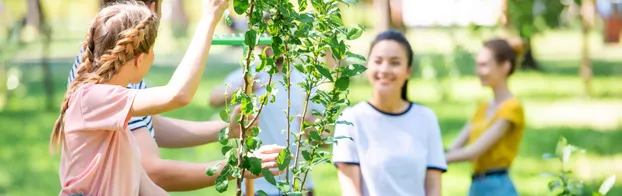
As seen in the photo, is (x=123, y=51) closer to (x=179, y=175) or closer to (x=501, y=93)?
(x=179, y=175)

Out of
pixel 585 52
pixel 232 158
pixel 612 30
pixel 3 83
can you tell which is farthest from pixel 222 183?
pixel 612 30

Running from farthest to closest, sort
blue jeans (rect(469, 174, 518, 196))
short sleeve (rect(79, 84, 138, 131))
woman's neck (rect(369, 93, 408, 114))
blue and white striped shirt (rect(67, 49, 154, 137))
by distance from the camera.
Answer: blue jeans (rect(469, 174, 518, 196)), woman's neck (rect(369, 93, 408, 114)), blue and white striped shirt (rect(67, 49, 154, 137)), short sleeve (rect(79, 84, 138, 131))

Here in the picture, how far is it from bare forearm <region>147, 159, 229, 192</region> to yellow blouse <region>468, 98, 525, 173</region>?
7.88ft

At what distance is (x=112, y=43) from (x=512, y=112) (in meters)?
3.05

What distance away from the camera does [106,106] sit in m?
2.77

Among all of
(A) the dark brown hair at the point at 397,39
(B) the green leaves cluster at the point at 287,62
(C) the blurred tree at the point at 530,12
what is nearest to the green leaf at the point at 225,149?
(B) the green leaves cluster at the point at 287,62

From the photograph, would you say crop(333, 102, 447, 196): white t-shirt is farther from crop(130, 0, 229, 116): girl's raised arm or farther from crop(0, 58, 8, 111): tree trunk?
crop(0, 58, 8, 111): tree trunk

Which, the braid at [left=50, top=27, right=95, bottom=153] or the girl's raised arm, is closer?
the girl's raised arm

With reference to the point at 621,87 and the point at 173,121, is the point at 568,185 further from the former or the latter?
the point at 621,87

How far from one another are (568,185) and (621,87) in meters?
14.0

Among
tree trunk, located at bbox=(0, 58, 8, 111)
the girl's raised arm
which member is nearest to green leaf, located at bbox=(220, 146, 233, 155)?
the girl's raised arm

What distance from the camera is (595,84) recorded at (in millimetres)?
18031

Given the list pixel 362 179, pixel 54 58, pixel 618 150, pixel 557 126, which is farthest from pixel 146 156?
pixel 54 58

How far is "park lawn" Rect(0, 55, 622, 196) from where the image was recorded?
364 inches
